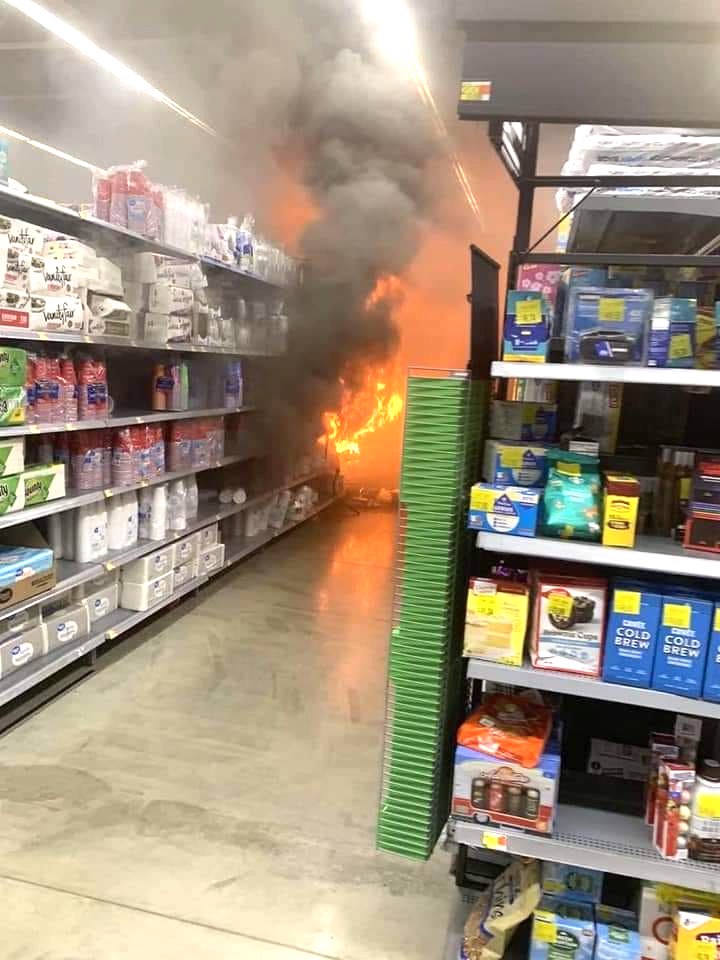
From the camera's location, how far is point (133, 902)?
2256 mm

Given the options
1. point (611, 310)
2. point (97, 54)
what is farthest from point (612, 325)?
point (97, 54)

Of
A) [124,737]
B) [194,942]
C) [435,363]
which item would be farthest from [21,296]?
[435,363]

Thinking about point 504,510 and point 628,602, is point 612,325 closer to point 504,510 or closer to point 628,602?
point 504,510

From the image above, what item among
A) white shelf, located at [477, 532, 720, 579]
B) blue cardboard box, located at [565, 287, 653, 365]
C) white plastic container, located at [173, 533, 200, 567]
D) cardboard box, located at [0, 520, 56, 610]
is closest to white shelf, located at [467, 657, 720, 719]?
white shelf, located at [477, 532, 720, 579]

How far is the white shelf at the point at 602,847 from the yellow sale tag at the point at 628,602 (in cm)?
60

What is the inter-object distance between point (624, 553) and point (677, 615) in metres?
0.21

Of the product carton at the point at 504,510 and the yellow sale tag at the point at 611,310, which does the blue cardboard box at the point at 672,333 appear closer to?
the yellow sale tag at the point at 611,310

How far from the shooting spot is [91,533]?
12.7 feet

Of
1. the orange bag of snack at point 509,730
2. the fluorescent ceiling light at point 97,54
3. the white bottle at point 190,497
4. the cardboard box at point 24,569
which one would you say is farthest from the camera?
the fluorescent ceiling light at point 97,54

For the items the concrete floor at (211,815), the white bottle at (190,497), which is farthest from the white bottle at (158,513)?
the concrete floor at (211,815)

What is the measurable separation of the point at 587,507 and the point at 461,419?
37cm

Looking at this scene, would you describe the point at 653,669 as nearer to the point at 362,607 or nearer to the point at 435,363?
the point at 362,607

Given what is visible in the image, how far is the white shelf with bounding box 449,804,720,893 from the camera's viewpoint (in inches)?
70.4

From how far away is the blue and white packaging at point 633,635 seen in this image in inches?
70.4
